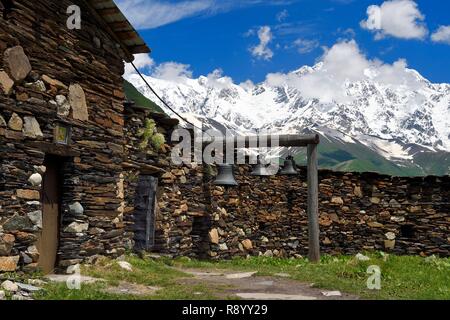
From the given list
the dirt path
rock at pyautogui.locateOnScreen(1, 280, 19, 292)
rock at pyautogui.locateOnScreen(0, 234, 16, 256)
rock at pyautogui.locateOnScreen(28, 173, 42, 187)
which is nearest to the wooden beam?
the dirt path

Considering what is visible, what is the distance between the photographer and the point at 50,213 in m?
9.74

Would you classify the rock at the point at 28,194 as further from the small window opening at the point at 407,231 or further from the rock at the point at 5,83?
the small window opening at the point at 407,231

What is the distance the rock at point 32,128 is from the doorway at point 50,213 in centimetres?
77

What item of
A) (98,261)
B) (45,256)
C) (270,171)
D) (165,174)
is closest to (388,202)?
(270,171)

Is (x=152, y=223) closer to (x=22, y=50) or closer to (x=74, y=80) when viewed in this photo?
(x=74, y=80)

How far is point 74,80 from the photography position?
33.2ft

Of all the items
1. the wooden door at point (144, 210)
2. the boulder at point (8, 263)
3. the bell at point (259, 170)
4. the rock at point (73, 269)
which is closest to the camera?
the boulder at point (8, 263)

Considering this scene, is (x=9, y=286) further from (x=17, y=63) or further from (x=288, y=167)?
(x=288, y=167)

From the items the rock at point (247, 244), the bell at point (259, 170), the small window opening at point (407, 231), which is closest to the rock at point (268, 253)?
the rock at point (247, 244)

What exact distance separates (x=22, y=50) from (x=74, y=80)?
1462 mm

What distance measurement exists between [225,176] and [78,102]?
19.3 ft

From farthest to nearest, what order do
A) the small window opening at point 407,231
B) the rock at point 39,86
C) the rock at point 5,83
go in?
1. the small window opening at point 407,231
2. the rock at point 39,86
3. the rock at point 5,83

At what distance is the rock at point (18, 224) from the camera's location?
8.30 metres
